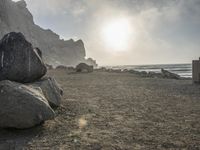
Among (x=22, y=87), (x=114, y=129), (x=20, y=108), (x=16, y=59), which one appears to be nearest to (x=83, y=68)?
(x=16, y=59)

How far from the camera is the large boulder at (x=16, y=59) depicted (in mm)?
8453

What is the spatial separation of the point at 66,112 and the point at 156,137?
3337 mm

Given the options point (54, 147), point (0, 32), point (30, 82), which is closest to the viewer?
point (54, 147)

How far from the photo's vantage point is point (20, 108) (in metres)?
6.83

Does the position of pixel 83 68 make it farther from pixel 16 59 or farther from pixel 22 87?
pixel 22 87

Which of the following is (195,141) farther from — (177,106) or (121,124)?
(177,106)

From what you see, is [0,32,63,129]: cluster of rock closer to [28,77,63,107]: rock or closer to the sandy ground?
[28,77,63,107]: rock

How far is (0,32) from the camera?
10338 cm

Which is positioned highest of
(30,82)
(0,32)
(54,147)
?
(0,32)

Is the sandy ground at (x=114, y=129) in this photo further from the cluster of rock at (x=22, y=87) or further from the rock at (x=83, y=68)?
the rock at (x=83, y=68)

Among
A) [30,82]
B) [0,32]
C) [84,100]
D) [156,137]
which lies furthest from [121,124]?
[0,32]

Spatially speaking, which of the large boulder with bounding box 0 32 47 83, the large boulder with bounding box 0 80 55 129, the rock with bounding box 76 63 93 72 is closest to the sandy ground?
the large boulder with bounding box 0 80 55 129

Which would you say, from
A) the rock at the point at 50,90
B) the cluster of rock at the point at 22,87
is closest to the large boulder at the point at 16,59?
the cluster of rock at the point at 22,87

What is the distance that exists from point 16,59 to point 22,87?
1.51 meters
